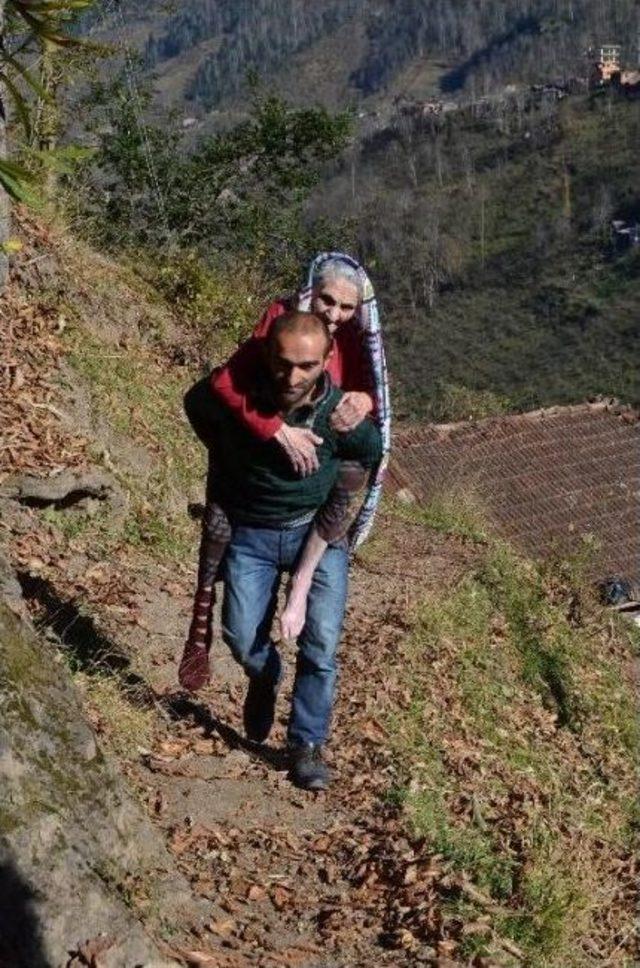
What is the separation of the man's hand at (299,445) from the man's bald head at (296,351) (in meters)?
0.12

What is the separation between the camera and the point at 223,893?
4262 millimetres

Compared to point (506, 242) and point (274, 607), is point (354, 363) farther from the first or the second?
point (506, 242)

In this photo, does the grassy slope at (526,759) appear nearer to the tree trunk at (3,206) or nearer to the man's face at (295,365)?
the man's face at (295,365)

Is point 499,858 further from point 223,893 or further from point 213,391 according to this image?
point 213,391

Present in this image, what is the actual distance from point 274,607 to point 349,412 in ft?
3.02

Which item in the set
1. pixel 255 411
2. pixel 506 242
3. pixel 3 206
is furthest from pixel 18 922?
pixel 506 242

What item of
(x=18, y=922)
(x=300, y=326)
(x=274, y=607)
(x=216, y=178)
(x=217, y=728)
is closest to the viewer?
(x=18, y=922)

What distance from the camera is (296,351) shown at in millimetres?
4328

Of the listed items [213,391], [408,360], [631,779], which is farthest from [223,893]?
[408,360]

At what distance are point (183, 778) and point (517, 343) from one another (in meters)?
78.1

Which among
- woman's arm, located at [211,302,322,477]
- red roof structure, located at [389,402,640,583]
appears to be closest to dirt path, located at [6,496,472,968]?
woman's arm, located at [211,302,322,477]

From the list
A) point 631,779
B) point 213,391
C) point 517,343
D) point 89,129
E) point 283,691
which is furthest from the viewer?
point 517,343

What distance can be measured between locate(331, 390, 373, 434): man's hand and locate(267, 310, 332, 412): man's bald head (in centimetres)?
18

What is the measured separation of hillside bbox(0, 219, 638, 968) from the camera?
4.25 meters
